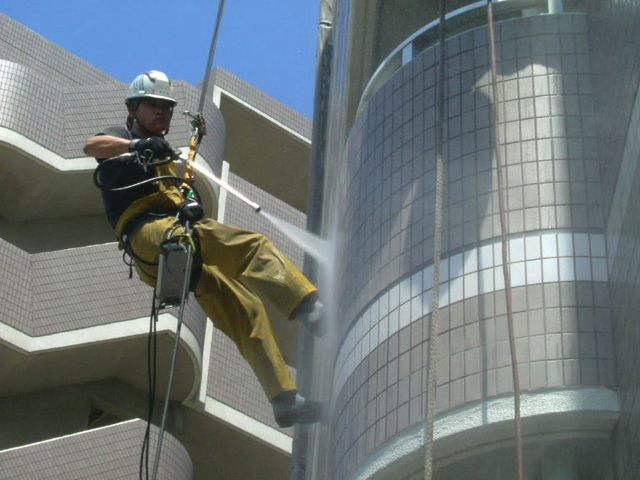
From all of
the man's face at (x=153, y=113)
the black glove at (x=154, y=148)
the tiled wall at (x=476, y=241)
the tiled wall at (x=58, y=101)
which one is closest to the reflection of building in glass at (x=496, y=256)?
the tiled wall at (x=476, y=241)

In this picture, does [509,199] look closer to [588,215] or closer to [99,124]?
[588,215]

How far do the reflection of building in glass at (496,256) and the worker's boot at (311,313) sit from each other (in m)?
0.16

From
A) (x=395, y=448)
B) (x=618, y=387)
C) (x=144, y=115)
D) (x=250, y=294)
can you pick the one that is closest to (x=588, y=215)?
(x=618, y=387)

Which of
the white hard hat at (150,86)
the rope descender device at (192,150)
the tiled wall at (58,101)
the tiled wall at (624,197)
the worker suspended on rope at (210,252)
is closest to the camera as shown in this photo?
the tiled wall at (624,197)

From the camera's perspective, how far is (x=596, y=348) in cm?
681

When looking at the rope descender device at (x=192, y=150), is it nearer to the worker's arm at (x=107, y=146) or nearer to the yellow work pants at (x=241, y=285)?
the yellow work pants at (x=241, y=285)

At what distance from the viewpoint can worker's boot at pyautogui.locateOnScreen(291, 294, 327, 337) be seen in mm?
8453

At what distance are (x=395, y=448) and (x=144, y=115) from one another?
351 centimetres

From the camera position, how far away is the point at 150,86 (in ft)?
31.0

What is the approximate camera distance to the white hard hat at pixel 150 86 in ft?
31.0

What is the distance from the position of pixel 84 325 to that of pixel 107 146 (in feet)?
36.2

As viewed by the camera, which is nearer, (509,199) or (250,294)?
(509,199)

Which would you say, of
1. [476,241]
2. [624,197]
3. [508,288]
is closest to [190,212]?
[476,241]

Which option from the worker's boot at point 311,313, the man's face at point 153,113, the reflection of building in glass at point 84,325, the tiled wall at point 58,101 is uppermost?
the tiled wall at point 58,101
